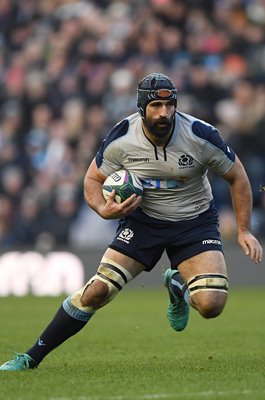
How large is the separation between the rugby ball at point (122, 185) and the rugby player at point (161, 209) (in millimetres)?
95

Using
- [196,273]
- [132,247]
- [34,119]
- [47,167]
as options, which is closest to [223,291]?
[196,273]

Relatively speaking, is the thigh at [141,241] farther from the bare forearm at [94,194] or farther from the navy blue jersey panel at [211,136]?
the navy blue jersey panel at [211,136]

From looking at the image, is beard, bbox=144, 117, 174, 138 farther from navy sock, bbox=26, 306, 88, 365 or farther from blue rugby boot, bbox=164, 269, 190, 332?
navy sock, bbox=26, 306, 88, 365

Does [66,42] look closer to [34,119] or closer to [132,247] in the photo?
[34,119]

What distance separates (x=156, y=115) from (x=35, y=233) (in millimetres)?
10296

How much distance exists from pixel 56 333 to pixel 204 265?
121 cm

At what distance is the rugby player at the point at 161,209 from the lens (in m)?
7.78

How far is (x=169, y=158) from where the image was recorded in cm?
798

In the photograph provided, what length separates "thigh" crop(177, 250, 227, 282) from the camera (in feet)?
25.8

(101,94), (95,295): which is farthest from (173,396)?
(101,94)

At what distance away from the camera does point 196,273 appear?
25.9 feet

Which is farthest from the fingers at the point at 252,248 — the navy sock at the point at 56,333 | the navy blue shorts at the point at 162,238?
the navy sock at the point at 56,333

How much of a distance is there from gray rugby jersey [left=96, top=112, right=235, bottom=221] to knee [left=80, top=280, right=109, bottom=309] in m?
0.80

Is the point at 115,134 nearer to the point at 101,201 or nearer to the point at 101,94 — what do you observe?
the point at 101,201
